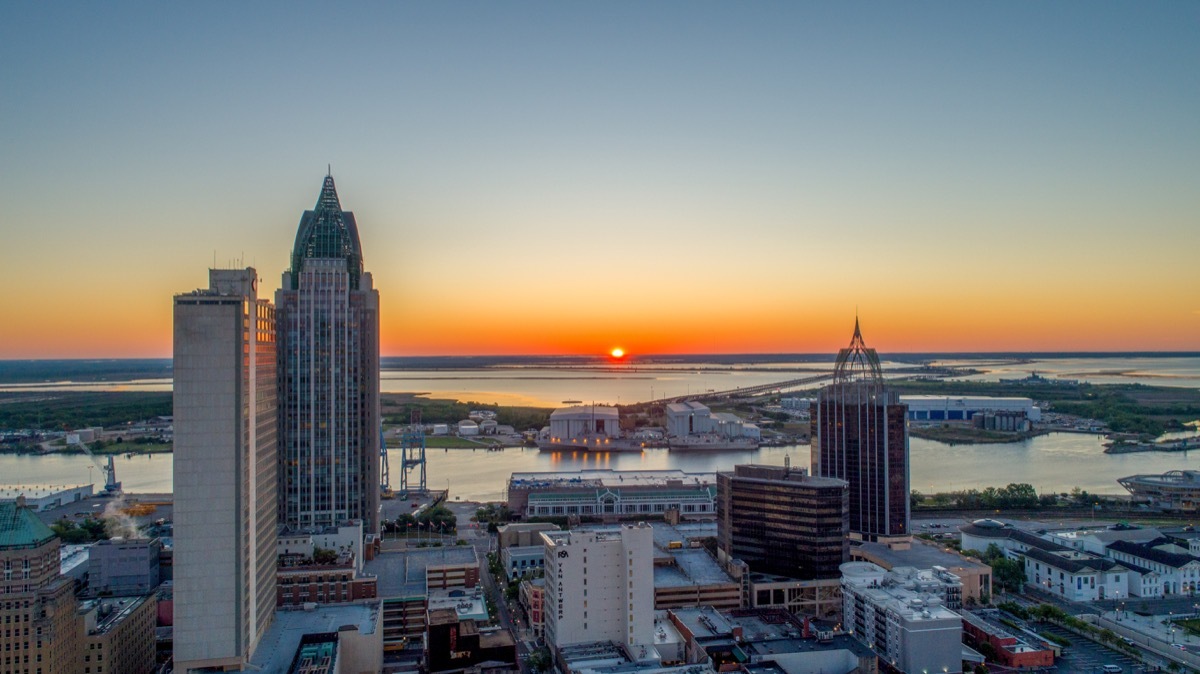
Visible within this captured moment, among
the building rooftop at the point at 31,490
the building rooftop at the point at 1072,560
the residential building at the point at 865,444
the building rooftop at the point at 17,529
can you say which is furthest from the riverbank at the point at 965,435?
the building rooftop at the point at 17,529

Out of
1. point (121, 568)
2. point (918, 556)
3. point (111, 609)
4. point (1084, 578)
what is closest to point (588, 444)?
point (918, 556)

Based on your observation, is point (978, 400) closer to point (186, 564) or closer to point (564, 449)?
point (564, 449)

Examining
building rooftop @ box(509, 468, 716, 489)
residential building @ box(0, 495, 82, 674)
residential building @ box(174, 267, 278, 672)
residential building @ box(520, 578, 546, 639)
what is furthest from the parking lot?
residential building @ box(0, 495, 82, 674)

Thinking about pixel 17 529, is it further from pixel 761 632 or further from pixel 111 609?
pixel 761 632

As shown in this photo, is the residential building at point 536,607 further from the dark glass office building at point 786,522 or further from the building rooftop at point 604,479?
the building rooftop at point 604,479

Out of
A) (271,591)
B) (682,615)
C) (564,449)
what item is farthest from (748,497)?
(564,449)

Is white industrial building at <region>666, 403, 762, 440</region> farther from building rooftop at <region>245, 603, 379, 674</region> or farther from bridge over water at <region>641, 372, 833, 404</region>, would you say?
building rooftop at <region>245, 603, 379, 674</region>
